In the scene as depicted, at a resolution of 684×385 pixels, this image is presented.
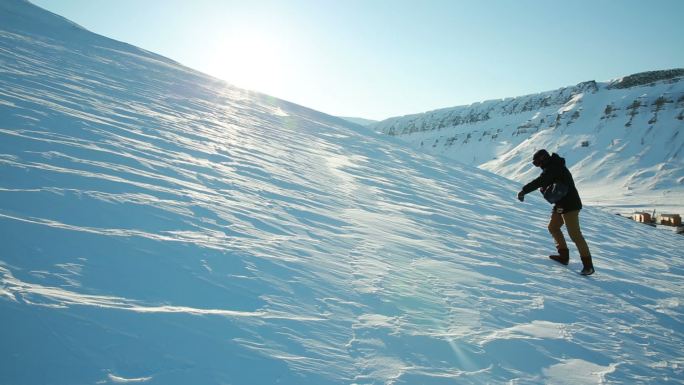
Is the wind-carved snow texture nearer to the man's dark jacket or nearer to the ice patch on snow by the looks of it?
the ice patch on snow

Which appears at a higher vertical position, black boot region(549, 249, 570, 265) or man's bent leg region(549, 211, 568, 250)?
man's bent leg region(549, 211, 568, 250)

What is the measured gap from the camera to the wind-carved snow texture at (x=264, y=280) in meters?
2.03

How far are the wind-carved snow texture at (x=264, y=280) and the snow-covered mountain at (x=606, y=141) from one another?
1342 centimetres

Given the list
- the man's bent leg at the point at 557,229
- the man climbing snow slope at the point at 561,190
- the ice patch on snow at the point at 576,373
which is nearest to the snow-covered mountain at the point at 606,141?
the man's bent leg at the point at 557,229

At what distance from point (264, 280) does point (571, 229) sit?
14.5ft

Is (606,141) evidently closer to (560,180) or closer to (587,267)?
(560,180)

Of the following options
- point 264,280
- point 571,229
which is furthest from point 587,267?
point 264,280

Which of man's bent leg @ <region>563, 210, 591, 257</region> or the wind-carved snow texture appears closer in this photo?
the wind-carved snow texture

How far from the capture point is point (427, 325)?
114 inches

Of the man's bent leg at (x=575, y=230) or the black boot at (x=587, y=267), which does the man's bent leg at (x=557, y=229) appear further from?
the black boot at (x=587, y=267)

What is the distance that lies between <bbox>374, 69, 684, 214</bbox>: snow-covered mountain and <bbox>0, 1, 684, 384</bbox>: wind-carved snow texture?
44.0 ft

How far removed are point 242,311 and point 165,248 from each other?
106cm

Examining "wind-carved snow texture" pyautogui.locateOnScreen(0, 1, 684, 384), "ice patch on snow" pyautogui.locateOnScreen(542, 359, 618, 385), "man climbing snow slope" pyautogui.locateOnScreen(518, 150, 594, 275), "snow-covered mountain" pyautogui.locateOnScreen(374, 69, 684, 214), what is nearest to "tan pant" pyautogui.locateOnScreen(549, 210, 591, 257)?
"man climbing snow slope" pyautogui.locateOnScreen(518, 150, 594, 275)

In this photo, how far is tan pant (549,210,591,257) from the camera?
198 inches
